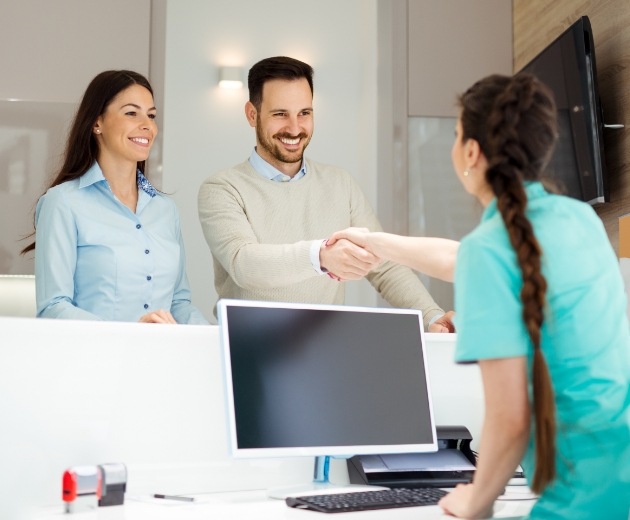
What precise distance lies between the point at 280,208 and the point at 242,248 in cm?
40

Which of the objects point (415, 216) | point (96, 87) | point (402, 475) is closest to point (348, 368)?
point (402, 475)

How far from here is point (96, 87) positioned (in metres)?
2.88

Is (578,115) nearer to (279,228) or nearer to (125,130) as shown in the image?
(279,228)

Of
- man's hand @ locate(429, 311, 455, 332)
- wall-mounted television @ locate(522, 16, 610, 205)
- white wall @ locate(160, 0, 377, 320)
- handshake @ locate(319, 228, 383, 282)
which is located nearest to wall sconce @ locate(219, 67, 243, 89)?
white wall @ locate(160, 0, 377, 320)

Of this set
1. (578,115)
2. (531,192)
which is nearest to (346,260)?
(531,192)

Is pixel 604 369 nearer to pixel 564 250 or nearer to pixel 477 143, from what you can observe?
pixel 564 250

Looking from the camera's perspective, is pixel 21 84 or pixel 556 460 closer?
pixel 556 460

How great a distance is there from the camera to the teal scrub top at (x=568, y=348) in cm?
123

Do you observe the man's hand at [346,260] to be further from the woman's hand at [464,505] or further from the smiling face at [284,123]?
the woman's hand at [464,505]

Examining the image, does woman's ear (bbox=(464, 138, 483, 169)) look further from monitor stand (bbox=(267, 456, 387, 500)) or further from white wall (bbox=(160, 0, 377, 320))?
white wall (bbox=(160, 0, 377, 320))

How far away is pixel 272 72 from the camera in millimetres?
3217

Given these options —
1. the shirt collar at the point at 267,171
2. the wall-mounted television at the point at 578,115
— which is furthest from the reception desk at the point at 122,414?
the wall-mounted television at the point at 578,115

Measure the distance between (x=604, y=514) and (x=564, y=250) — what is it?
0.37m

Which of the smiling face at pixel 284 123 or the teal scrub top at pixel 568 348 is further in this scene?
the smiling face at pixel 284 123
